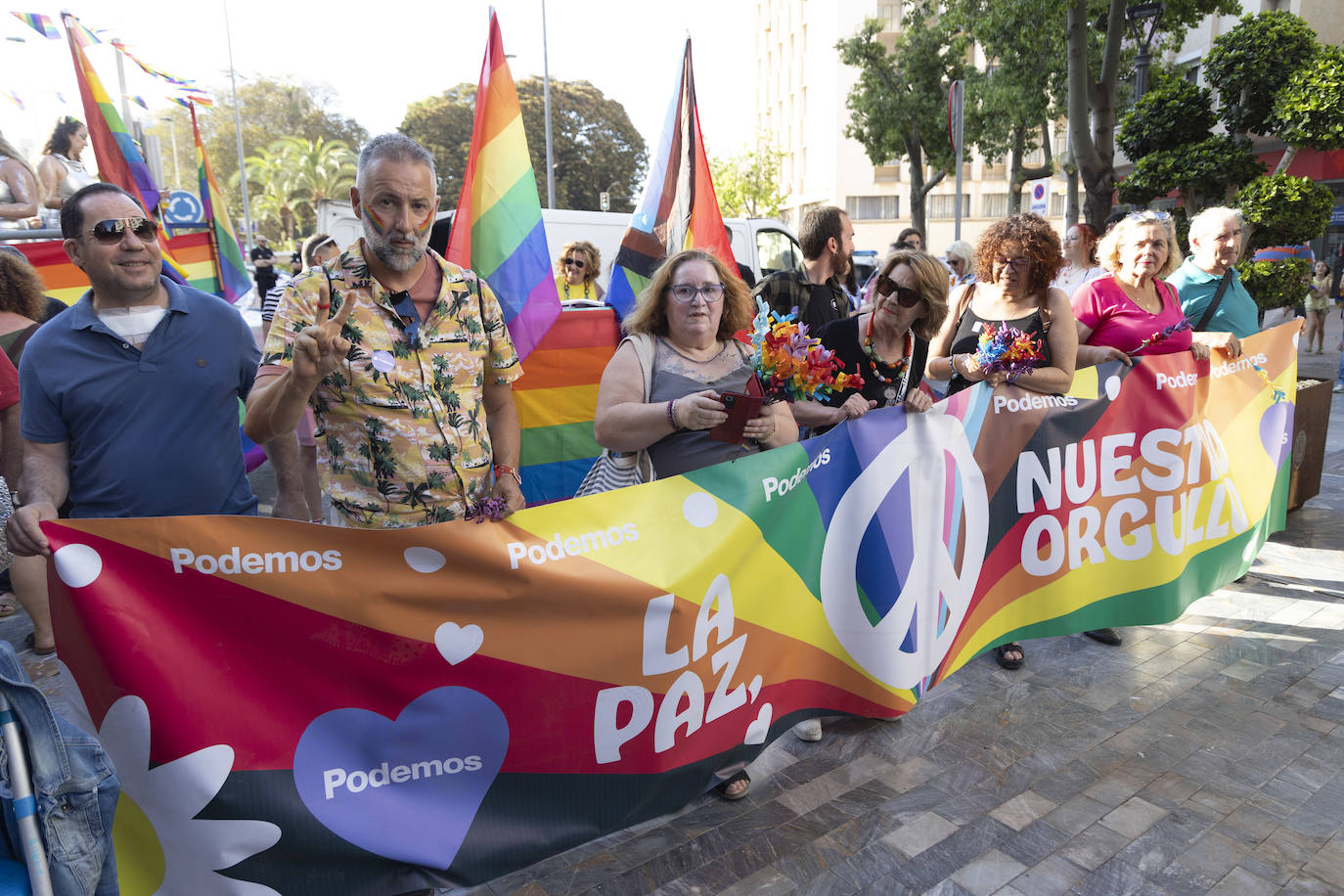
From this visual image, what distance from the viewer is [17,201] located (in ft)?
18.0

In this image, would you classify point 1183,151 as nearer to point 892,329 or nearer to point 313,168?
point 892,329

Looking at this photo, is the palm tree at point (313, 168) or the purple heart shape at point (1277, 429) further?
the palm tree at point (313, 168)

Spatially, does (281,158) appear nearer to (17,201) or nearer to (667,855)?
(17,201)

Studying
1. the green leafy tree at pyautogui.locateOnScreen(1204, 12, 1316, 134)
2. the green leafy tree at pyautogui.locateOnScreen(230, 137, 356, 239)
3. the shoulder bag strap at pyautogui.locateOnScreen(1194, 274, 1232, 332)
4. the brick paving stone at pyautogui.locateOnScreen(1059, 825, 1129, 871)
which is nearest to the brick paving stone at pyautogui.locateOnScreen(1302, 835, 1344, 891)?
the brick paving stone at pyautogui.locateOnScreen(1059, 825, 1129, 871)

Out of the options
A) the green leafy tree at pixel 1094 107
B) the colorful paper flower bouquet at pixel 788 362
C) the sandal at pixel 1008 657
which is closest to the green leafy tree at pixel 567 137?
the green leafy tree at pixel 1094 107

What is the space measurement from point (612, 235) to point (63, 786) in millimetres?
9304

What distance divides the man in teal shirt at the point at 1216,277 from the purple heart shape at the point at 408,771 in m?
4.45

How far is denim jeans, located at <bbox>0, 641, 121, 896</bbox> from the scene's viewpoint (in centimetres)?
166

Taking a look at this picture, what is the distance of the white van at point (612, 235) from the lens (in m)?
9.95

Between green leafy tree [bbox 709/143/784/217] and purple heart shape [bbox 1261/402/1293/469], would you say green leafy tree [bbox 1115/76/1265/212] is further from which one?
green leafy tree [bbox 709/143/784/217]

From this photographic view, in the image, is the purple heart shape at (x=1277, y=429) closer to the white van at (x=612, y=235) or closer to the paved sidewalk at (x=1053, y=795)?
the paved sidewalk at (x=1053, y=795)

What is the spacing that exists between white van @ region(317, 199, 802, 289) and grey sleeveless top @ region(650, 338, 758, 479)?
574 cm

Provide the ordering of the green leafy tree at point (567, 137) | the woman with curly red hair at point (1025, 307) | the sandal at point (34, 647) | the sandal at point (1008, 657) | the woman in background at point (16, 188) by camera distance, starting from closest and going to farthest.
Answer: the woman with curly red hair at point (1025, 307), the sandal at point (1008, 657), the sandal at point (34, 647), the woman in background at point (16, 188), the green leafy tree at point (567, 137)

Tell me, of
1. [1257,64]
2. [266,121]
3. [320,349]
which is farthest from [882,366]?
[266,121]
